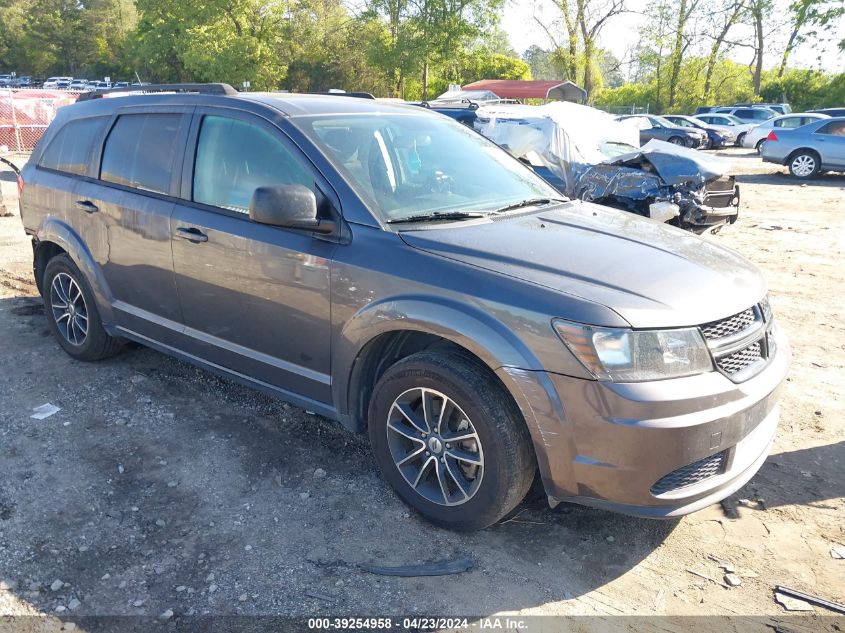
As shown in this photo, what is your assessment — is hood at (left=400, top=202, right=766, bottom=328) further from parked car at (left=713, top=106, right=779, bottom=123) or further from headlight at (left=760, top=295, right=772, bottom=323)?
parked car at (left=713, top=106, right=779, bottom=123)

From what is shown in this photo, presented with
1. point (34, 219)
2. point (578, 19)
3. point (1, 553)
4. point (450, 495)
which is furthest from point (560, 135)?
point (578, 19)

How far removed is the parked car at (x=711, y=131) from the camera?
2816 cm

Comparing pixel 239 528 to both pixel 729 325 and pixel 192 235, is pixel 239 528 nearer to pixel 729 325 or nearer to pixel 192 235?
pixel 192 235

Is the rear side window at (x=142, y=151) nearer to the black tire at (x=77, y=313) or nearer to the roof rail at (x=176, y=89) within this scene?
the roof rail at (x=176, y=89)

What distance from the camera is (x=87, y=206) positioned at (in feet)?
14.5

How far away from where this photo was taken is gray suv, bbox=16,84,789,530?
2584 mm

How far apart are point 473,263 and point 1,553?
240 centimetres

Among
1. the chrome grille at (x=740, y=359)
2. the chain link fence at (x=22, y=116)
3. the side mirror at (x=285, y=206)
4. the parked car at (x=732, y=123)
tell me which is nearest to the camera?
the chrome grille at (x=740, y=359)

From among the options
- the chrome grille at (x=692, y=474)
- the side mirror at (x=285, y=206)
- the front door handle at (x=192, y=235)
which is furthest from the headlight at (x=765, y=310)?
the front door handle at (x=192, y=235)

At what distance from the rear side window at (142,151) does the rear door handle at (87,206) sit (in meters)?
0.19

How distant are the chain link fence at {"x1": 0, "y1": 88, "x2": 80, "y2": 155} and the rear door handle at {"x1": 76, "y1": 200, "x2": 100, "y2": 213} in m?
17.6

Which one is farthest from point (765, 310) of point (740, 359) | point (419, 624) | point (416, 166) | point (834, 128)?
point (834, 128)

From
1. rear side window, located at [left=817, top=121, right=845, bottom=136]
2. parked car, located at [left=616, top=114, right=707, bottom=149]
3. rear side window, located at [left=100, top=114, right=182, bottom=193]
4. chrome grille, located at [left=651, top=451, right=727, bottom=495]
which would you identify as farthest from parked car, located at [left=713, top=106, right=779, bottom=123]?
chrome grille, located at [left=651, top=451, right=727, bottom=495]

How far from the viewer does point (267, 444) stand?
387 cm
